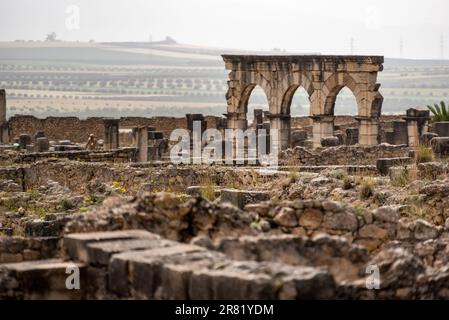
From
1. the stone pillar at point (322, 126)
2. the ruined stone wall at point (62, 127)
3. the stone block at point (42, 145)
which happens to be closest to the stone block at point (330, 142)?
the stone pillar at point (322, 126)

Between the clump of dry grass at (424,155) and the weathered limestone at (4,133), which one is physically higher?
the clump of dry grass at (424,155)

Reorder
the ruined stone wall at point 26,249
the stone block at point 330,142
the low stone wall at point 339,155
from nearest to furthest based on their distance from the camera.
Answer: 1. the ruined stone wall at point 26,249
2. the low stone wall at point 339,155
3. the stone block at point 330,142

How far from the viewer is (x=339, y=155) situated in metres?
31.4

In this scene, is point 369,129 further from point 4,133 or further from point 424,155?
point 4,133

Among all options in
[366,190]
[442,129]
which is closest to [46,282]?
[366,190]

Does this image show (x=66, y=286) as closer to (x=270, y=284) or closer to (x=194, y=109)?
(x=270, y=284)

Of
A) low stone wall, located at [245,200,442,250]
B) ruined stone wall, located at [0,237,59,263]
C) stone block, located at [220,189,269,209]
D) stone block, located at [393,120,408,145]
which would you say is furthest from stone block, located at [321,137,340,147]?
ruined stone wall, located at [0,237,59,263]

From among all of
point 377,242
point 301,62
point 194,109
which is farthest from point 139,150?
point 194,109

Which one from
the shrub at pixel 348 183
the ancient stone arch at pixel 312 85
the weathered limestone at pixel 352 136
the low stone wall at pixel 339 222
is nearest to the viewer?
the low stone wall at pixel 339 222

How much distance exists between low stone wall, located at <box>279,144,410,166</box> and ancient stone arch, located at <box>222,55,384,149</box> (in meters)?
7.16

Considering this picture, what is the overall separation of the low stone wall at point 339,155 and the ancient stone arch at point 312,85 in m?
7.16

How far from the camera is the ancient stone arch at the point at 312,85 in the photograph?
4006cm

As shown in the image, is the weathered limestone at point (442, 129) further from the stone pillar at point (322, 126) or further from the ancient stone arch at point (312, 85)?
the stone pillar at point (322, 126)

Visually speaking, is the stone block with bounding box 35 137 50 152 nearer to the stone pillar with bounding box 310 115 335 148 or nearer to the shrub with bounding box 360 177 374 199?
the stone pillar with bounding box 310 115 335 148
